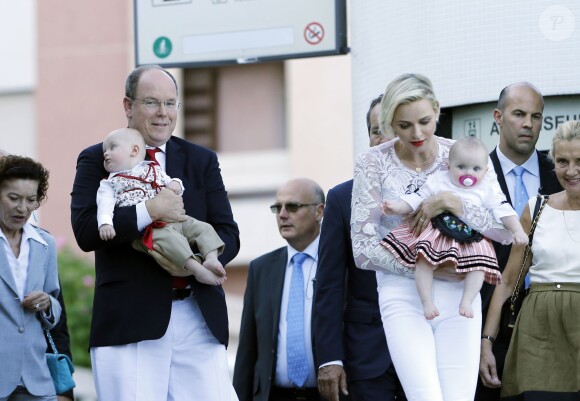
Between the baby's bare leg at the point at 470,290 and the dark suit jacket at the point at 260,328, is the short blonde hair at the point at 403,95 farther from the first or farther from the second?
the dark suit jacket at the point at 260,328

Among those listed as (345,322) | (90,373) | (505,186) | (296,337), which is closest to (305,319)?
(296,337)

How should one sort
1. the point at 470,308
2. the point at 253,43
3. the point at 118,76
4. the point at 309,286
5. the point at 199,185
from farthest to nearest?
the point at 118,76 → the point at 253,43 → the point at 309,286 → the point at 199,185 → the point at 470,308

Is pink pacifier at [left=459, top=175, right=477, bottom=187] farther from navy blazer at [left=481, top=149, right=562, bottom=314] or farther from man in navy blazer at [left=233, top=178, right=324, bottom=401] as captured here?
man in navy blazer at [left=233, top=178, right=324, bottom=401]

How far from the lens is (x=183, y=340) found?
6.65 metres

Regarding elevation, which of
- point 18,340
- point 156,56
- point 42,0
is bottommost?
point 18,340

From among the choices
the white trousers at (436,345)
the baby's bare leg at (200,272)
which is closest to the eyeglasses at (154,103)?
the baby's bare leg at (200,272)

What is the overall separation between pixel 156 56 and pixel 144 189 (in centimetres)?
308

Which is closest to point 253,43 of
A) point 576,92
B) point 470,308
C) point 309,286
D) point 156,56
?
point 156,56

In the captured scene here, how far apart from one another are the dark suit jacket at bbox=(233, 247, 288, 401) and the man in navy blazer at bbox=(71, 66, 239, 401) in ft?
5.83

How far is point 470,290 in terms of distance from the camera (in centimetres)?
629

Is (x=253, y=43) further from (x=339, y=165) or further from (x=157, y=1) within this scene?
(x=339, y=165)

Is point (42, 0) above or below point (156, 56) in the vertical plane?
above

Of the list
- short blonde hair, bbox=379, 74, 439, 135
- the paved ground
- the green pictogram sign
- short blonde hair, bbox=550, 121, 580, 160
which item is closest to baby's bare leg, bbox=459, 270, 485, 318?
short blonde hair, bbox=379, 74, 439, 135

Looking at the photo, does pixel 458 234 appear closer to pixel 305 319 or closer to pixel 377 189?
pixel 377 189
